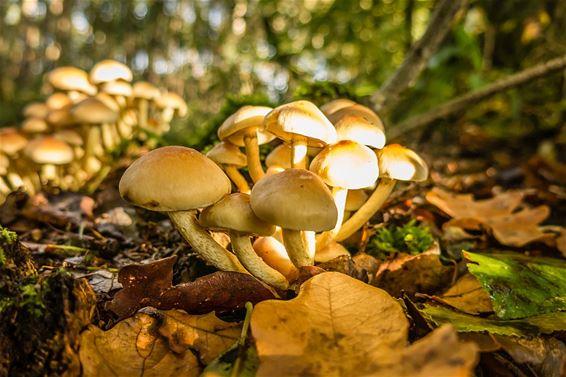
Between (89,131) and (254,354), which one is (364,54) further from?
(254,354)

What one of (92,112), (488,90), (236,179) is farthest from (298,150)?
(92,112)

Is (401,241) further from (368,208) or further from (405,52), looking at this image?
(405,52)

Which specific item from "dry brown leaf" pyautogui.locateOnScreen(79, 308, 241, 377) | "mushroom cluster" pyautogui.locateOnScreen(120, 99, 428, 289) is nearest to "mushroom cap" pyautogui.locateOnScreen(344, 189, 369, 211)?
"mushroom cluster" pyautogui.locateOnScreen(120, 99, 428, 289)

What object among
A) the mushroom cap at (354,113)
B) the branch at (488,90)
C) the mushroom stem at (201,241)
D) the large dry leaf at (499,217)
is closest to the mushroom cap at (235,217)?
the mushroom stem at (201,241)

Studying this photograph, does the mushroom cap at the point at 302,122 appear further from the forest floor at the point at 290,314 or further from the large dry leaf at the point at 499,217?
the large dry leaf at the point at 499,217

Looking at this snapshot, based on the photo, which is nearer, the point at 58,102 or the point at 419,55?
the point at 419,55
